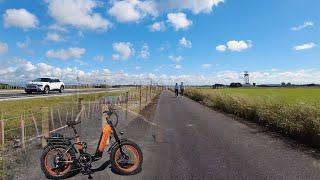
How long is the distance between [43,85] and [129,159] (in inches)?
Result: 1392

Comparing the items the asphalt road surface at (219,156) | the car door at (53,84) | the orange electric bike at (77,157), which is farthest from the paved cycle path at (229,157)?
the car door at (53,84)

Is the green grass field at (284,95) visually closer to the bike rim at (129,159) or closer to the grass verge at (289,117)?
the grass verge at (289,117)

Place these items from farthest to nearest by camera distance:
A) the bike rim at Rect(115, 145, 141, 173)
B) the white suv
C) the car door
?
the car door
the white suv
the bike rim at Rect(115, 145, 141, 173)

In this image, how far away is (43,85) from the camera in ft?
134

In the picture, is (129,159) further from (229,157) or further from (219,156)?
(229,157)

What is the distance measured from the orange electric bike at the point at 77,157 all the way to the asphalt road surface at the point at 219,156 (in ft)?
0.65

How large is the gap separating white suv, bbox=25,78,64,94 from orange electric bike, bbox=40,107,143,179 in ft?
114

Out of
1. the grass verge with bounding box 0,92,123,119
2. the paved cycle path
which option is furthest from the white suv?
the paved cycle path

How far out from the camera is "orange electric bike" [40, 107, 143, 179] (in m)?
7.20

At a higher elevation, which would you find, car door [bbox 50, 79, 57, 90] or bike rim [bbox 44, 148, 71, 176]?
car door [bbox 50, 79, 57, 90]

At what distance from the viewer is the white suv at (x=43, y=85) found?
40156 millimetres

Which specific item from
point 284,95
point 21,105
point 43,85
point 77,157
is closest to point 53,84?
point 43,85

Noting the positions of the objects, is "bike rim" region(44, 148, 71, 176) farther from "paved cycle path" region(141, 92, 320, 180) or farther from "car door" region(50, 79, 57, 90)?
"car door" region(50, 79, 57, 90)

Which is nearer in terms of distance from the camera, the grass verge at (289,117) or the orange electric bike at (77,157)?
the orange electric bike at (77,157)
